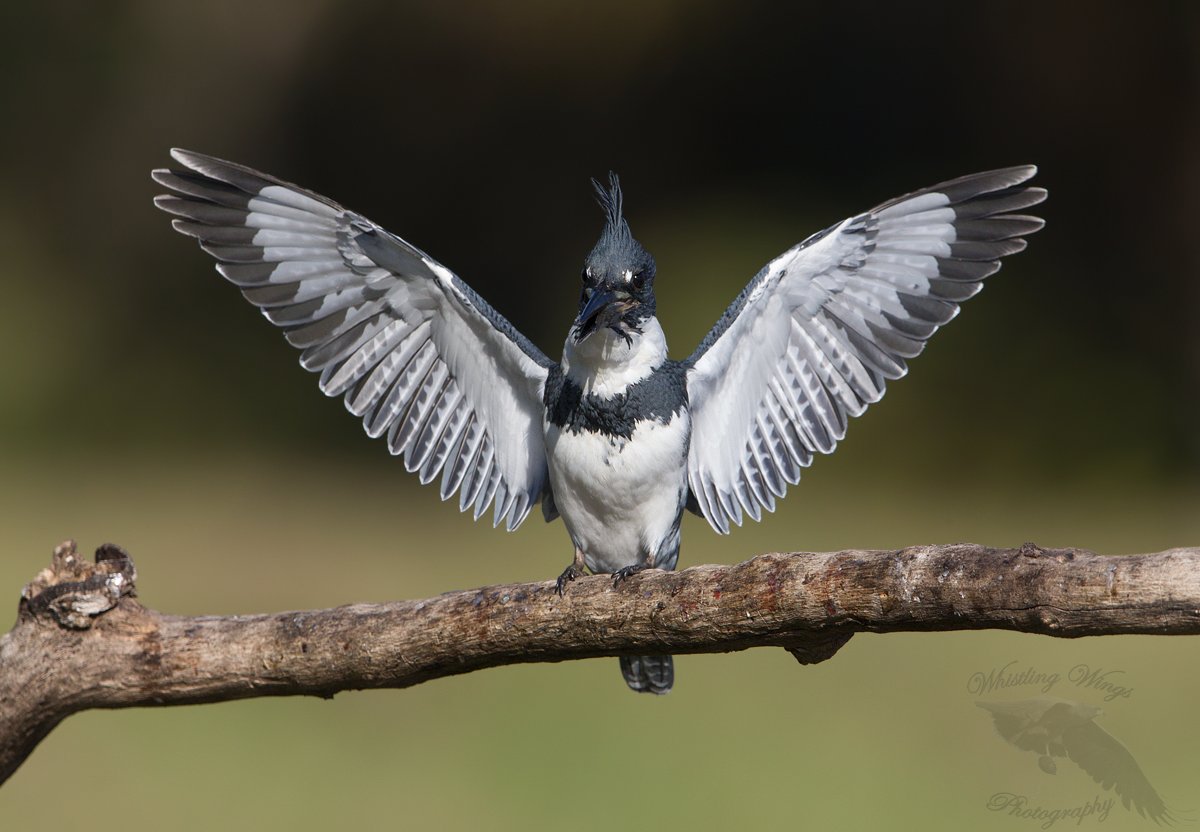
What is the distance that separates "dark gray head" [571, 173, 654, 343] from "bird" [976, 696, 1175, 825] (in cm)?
142

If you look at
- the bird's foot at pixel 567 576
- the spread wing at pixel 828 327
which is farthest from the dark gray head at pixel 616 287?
the bird's foot at pixel 567 576

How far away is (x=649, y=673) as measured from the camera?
4121mm

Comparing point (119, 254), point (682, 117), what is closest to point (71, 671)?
point (682, 117)

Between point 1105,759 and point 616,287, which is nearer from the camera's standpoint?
point 1105,759

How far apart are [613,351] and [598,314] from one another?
0.43ft

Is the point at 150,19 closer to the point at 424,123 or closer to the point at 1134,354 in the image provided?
the point at 424,123

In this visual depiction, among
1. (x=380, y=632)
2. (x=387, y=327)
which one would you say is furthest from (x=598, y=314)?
(x=380, y=632)

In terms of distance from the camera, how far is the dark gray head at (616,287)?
3697mm

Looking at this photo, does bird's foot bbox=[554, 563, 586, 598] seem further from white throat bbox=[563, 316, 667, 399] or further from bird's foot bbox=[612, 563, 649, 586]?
white throat bbox=[563, 316, 667, 399]

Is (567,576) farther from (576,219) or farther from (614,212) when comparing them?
(576,219)

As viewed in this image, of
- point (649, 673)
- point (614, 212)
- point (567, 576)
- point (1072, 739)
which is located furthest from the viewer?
point (649, 673)

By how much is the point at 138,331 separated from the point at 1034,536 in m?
8.30

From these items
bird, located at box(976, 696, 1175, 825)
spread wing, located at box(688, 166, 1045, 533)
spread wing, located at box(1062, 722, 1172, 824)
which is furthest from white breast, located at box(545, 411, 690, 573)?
spread wing, located at box(1062, 722, 1172, 824)

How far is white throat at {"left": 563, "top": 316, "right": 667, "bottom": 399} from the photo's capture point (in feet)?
12.4
